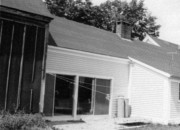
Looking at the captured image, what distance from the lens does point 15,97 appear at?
1077 centimetres

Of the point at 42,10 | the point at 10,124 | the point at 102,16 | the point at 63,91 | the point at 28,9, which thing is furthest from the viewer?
the point at 102,16

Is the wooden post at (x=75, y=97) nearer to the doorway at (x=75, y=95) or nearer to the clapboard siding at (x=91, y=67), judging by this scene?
the doorway at (x=75, y=95)

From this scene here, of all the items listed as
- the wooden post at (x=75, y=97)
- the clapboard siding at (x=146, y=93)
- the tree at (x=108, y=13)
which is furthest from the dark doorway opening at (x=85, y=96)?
the tree at (x=108, y=13)

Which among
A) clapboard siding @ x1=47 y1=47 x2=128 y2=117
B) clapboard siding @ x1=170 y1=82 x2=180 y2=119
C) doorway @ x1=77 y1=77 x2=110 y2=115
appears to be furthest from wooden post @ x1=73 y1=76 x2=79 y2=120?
clapboard siding @ x1=170 y1=82 x2=180 y2=119

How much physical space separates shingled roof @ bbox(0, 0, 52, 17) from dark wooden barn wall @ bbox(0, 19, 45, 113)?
0.63 meters

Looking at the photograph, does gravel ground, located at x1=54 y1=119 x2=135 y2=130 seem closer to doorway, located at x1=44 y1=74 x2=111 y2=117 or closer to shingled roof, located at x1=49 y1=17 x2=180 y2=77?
doorway, located at x1=44 y1=74 x2=111 y2=117

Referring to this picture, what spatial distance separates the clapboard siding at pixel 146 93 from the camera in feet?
52.4

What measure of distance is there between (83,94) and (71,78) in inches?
49.8

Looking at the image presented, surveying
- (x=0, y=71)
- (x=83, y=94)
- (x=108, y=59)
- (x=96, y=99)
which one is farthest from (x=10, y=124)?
(x=108, y=59)

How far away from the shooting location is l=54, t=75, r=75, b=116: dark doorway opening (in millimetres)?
13779

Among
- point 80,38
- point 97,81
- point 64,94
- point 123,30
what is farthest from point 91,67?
point 123,30

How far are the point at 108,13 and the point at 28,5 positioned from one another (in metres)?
35.5

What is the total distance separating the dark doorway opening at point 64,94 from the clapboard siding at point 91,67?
16.8 inches

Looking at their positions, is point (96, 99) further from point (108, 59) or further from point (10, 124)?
→ point (10, 124)
